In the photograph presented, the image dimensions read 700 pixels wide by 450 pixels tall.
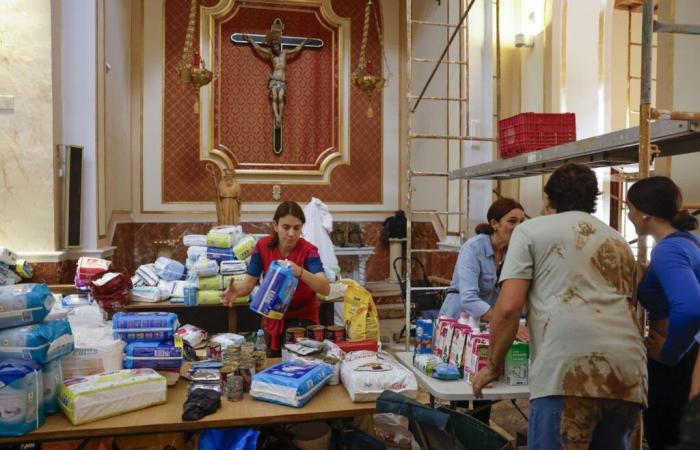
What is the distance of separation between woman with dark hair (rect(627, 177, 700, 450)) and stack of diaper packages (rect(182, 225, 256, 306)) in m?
3.03

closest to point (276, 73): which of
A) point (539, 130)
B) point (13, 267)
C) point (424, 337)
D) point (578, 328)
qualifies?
point (13, 267)

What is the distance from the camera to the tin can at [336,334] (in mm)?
2785

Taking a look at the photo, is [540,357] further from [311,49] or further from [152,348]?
[311,49]

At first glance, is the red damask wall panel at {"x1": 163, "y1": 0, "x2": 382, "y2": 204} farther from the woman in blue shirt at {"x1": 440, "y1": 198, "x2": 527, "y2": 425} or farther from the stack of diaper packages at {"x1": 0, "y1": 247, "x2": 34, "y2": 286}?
the woman in blue shirt at {"x1": 440, "y1": 198, "x2": 527, "y2": 425}

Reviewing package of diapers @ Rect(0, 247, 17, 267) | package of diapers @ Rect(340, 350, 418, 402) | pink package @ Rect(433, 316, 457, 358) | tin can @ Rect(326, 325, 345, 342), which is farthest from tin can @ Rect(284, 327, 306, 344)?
package of diapers @ Rect(0, 247, 17, 267)

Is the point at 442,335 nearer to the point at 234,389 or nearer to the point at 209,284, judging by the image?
the point at 234,389

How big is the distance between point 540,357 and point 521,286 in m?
0.24

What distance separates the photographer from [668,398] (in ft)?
7.20

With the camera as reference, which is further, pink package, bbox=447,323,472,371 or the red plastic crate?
the red plastic crate

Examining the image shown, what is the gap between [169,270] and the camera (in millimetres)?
4848

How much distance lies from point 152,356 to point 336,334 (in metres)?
0.89

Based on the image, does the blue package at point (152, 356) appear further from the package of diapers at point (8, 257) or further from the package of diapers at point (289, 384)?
the package of diapers at point (8, 257)

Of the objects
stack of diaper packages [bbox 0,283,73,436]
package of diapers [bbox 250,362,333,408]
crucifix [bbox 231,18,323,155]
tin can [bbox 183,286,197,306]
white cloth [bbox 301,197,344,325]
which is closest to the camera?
stack of diaper packages [bbox 0,283,73,436]

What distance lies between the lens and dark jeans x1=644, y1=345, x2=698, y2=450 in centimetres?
216
